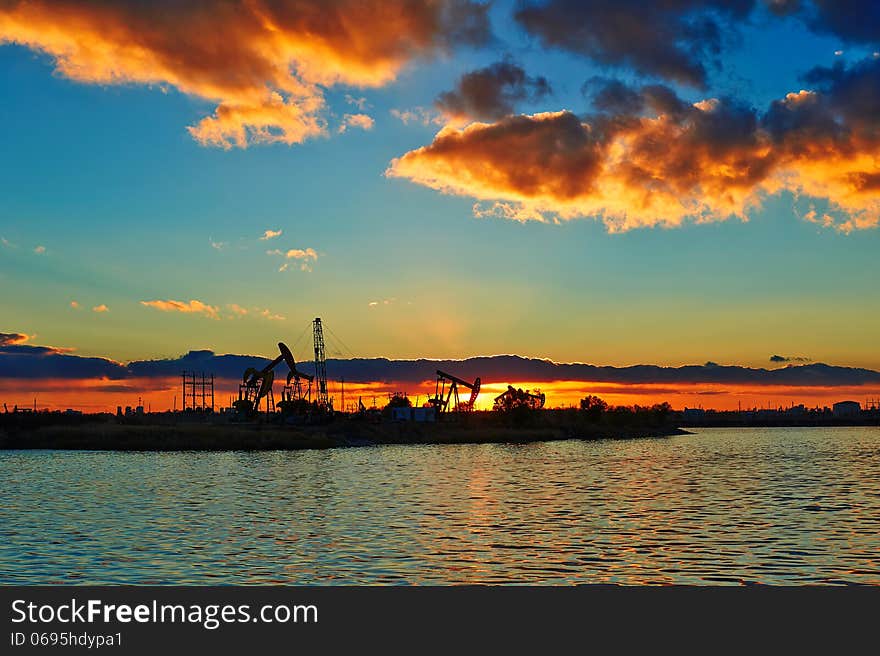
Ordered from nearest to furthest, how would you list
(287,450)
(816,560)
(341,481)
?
1. (816,560)
2. (341,481)
3. (287,450)

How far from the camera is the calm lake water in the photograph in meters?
33.6

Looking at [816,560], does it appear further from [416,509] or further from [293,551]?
[416,509]

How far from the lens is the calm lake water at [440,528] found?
3359 cm

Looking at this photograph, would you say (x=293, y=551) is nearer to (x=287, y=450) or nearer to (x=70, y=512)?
(x=70, y=512)

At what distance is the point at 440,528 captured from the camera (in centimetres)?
4666

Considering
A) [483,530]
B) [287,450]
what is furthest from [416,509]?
[287,450]

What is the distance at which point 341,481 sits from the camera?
84938 millimetres

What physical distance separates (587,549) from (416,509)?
19830mm

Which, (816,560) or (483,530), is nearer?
(816,560)
